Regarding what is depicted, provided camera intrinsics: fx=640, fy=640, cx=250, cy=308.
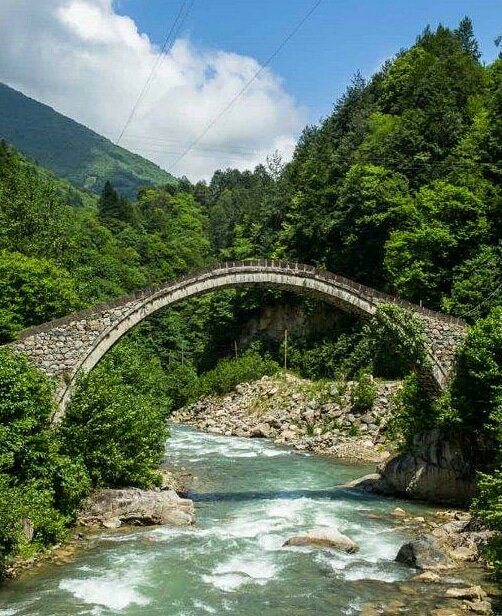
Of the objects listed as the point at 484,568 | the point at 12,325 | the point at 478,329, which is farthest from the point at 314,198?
the point at 484,568

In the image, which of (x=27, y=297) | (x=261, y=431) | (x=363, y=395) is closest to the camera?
(x=27, y=297)

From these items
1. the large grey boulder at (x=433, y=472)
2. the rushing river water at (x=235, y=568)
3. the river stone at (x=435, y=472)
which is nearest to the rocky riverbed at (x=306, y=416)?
the large grey boulder at (x=433, y=472)

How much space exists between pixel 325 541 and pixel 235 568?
114 inches

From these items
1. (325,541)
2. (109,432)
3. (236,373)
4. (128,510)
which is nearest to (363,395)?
(236,373)

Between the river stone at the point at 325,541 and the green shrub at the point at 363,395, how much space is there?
19531 mm

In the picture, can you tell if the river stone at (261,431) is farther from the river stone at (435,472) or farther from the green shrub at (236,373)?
the river stone at (435,472)

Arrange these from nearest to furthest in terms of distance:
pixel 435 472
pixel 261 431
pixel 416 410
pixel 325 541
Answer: pixel 325 541, pixel 435 472, pixel 416 410, pixel 261 431

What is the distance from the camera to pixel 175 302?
2328cm

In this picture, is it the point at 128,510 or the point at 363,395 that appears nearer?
the point at 128,510

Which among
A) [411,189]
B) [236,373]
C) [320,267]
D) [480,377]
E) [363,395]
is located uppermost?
[411,189]

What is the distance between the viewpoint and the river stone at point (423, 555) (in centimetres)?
1487

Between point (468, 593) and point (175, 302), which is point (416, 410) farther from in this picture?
point (468, 593)

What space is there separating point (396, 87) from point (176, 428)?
37.6 m

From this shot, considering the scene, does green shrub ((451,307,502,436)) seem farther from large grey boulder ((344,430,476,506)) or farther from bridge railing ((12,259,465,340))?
bridge railing ((12,259,465,340))
